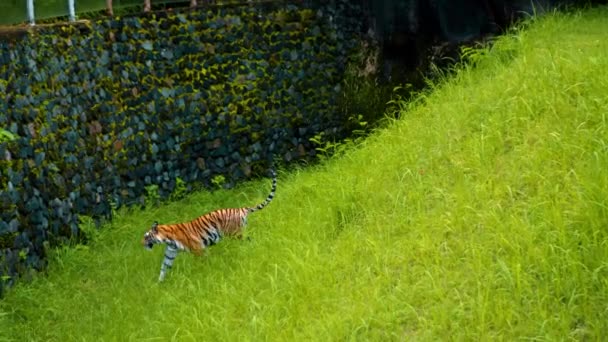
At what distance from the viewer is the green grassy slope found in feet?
19.6

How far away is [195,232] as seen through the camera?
9.27 meters

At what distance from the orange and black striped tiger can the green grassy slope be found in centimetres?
17

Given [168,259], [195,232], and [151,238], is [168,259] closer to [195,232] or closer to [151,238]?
[151,238]

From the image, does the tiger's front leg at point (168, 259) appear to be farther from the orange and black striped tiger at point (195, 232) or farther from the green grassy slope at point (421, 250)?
the green grassy slope at point (421, 250)

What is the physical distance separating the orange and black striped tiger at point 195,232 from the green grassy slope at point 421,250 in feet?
0.56

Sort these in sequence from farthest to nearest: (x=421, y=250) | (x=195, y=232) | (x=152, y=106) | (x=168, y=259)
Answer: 1. (x=152, y=106)
2. (x=195, y=232)
3. (x=168, y=259)
4. (x=421, y=250)

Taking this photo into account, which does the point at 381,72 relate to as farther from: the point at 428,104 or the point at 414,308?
the point at 414,308

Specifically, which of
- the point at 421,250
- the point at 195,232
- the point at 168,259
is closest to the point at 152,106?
the point at 195,232

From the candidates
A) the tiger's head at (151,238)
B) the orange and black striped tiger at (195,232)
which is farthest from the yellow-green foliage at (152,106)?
the orange and black striped tiger at (195,232)

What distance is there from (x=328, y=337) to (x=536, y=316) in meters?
1.51

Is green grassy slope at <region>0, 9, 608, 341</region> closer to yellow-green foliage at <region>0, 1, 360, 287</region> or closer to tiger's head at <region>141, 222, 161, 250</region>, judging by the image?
tiger's head at <region>141, 222, 161, 250</region>

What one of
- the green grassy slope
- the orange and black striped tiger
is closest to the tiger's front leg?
the orange and black striped tiger

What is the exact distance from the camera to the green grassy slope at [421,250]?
235 inches

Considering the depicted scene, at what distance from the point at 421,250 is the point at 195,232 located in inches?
126
